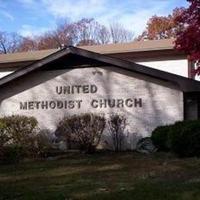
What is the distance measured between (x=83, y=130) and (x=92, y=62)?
3782 mm

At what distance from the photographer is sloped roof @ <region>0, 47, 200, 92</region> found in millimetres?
19797

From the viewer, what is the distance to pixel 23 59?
2897cm

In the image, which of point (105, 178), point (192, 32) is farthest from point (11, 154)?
point (192, 32)

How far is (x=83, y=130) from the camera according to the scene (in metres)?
19.1

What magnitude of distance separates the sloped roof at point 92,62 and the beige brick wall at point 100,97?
1.25ft

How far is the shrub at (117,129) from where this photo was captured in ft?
68.4

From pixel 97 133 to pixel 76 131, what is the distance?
0.83 metres

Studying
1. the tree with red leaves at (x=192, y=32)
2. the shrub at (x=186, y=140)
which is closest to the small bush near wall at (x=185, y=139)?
the shrub at (x=186, y=140)

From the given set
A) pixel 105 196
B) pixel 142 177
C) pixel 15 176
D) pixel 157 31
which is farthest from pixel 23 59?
pixel 157 31

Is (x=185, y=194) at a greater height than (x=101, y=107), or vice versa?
(x=101, y=107)

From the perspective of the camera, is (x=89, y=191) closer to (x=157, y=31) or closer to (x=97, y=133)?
(x=97, y=133)

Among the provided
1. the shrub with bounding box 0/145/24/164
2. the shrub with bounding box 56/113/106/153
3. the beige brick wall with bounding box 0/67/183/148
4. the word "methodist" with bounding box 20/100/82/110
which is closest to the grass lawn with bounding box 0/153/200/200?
the shrub with bounding box 0/145/24/164

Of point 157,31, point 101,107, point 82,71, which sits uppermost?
point 157,31

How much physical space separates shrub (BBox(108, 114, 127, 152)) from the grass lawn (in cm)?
274
